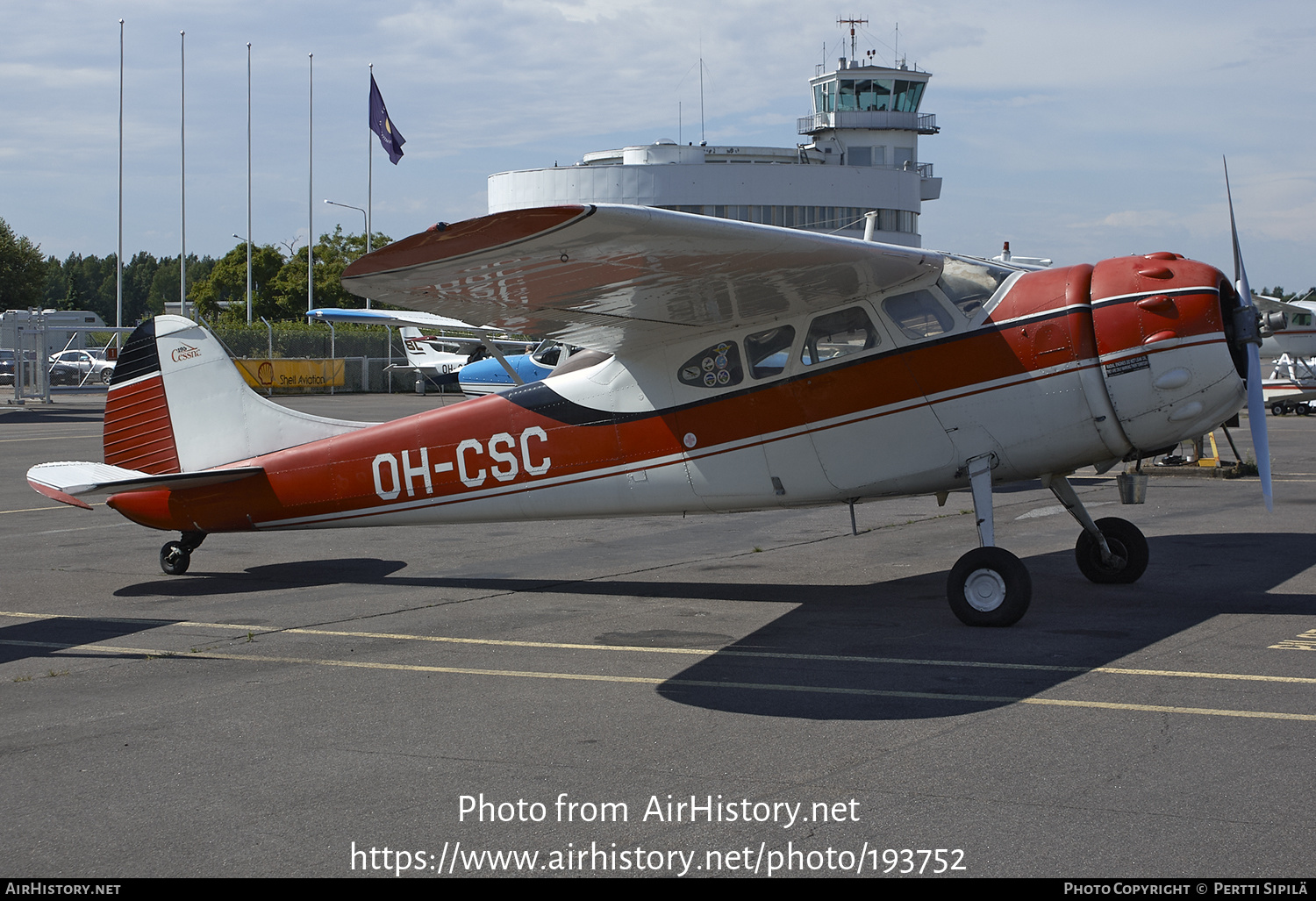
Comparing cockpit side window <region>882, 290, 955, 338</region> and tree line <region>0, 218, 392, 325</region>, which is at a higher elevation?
tree line <region>0, 218, 392, 325</region>

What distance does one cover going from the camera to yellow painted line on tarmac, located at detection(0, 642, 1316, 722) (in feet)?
18.4

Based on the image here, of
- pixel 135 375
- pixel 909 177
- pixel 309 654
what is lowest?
pixel 309 654

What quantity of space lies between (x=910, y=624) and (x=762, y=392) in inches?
80.0

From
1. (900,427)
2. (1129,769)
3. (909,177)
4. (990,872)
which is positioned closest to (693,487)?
(900,427)

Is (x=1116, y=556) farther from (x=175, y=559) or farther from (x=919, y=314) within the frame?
(x=175, y=559)

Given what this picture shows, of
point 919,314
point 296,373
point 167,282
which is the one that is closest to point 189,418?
point 919,314

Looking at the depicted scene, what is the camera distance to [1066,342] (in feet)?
25.1

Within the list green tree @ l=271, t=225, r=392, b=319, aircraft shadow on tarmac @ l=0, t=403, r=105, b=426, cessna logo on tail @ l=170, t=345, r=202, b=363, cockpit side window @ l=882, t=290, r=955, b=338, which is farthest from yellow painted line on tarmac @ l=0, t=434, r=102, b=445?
green tree @ l=271, t=225, r=392, b=319

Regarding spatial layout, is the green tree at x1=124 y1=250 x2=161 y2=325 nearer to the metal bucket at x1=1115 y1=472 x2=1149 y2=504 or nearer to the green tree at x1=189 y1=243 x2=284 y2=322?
the green tree at x1=189 y1=243 x2=284 y2=322

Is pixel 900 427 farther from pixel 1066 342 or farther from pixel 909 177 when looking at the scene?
pixel 909 177

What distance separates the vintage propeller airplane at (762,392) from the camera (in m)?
7.06

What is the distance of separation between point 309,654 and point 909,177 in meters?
77.4

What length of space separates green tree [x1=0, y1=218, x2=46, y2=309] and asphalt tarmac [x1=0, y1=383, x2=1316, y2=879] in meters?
68.9

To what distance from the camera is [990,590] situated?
764 centimetres
